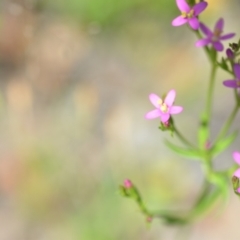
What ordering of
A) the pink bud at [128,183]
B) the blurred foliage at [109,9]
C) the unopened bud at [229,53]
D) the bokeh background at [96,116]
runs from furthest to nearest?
the blurred foliage at [109,9] < the bokeh background at [96,116] < the pink bud at [128,183] < the unopened bud at [229,53]

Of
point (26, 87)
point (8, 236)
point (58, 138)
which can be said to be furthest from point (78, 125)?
point (8, 236)

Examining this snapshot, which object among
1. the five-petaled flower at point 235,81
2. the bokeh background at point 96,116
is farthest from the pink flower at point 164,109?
the bokeh background at point 96,116

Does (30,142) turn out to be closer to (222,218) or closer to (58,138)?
(58,138)

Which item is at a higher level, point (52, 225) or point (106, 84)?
point (106, 84)

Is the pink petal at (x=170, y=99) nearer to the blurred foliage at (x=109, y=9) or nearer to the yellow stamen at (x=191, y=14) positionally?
the yellow stamen at (x=191, y=14)

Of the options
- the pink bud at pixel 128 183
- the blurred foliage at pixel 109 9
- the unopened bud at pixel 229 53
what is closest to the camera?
the unopened bud at pixel 229 53

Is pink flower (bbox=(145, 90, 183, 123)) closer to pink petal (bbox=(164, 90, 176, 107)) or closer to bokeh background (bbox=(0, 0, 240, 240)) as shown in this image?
pink petal (bbox=(164, 90, 176, 107))

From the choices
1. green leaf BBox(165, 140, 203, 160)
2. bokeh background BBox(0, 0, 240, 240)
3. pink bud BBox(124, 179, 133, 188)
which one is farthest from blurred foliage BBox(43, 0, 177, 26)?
pink bud BBox(124, 179, 133, 188)

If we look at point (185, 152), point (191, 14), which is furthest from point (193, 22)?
point (185, 152)

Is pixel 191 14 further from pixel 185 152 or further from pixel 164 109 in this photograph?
pixel 185 152
